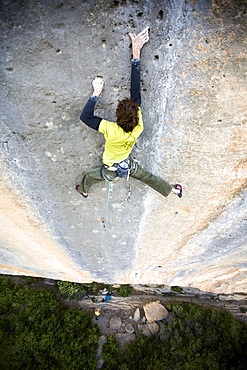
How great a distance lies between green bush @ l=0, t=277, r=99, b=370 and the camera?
5.07 m

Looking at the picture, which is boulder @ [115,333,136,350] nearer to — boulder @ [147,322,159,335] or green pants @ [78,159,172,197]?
boulder @ [147,322,159,335]

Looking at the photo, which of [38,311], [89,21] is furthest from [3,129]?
[38,311]

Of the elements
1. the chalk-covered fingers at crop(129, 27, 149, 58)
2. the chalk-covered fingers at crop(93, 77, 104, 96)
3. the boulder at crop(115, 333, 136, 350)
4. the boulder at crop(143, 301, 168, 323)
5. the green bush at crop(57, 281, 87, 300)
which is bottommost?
the boulder at crop(115, 333, 136, 350)

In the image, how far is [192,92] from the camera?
5.95ft

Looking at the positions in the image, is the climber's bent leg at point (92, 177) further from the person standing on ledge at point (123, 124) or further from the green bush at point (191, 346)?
the green bush at point (191, 346)

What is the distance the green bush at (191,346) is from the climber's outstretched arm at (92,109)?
5.67 metres

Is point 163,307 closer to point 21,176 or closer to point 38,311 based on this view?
point 38,311

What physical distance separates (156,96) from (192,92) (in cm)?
29

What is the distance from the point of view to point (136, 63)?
1.64 meters

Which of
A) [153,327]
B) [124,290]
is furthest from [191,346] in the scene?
[124,290]

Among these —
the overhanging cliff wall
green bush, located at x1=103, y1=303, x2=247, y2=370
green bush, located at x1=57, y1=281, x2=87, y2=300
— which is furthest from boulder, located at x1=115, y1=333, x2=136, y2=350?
the overhanging cliff wall

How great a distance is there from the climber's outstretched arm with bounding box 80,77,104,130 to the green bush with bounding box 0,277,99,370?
5.64 metres

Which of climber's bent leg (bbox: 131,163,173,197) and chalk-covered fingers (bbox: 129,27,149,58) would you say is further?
climber's bent leg (bbox: 131,163,173,197)

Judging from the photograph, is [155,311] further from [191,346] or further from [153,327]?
[191,346]
